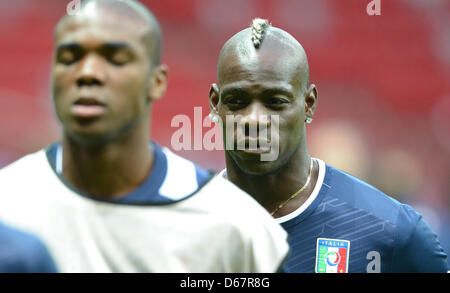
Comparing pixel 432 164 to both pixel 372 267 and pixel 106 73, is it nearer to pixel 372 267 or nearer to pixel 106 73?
pixel 372 267

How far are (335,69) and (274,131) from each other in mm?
8812

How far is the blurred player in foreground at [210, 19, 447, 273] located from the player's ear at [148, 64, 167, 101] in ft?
2.63

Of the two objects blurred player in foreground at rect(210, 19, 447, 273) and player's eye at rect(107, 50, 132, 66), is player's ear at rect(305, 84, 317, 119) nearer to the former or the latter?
blurred player in foreground at rect(210, 19, 447, 273)

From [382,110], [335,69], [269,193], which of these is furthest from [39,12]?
[269,193]

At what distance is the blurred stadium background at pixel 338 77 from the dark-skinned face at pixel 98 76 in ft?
22.7

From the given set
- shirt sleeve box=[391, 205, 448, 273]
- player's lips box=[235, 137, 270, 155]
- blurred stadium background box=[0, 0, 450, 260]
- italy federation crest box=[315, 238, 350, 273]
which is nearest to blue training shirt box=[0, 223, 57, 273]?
player's lips box=[235, 137, 270, 155]

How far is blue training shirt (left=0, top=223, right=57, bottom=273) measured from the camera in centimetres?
197

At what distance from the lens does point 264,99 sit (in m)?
2.98

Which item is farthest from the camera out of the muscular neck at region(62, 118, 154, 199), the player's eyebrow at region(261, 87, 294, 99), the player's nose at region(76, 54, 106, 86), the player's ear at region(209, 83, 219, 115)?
the player's ear at region(209, 83, 219, 115)

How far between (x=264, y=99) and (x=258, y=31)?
1.03ft

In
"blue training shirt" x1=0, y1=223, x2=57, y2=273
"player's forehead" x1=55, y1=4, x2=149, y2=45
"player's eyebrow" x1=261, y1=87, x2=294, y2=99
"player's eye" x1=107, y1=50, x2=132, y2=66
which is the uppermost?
"player's eyebrow" x1=261, y1=87, x2=294, y2=99

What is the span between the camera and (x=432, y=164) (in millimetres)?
11305

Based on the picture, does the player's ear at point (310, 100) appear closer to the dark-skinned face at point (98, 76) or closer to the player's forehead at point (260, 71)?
the player's forehead at point (260, 71)

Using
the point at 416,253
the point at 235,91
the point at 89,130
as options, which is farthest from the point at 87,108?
the point at 416,253
